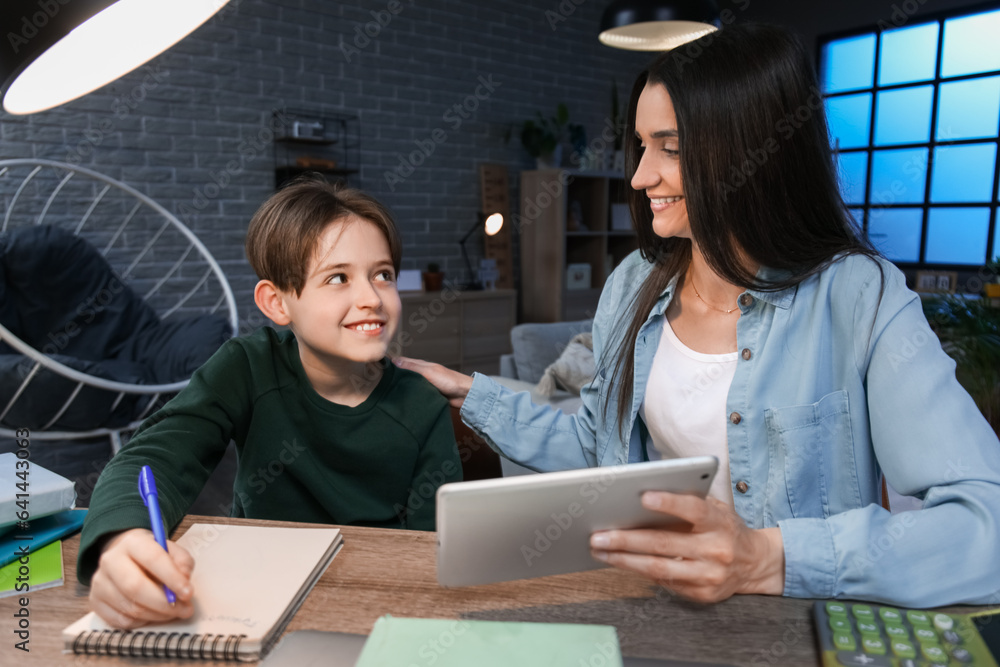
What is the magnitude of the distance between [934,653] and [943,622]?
1.8 inches

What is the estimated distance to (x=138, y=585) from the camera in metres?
0.51

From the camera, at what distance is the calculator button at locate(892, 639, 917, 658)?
464 mm

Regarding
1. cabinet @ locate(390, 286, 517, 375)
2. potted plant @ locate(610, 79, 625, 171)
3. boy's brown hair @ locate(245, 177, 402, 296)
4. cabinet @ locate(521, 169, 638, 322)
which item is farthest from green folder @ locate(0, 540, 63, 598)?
potted plant @ locate(610, 79, 625, 171)

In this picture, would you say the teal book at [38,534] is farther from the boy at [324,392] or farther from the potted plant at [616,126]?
the potted plant at [616,126]

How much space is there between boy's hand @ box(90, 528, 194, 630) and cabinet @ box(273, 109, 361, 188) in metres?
3.35

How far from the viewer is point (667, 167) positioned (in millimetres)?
924

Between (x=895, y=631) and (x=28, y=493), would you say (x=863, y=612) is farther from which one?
(x=28, y=493)

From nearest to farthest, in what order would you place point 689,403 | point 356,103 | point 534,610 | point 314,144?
point 534,610 < point 689,403 < point 314,144 < point 356,103

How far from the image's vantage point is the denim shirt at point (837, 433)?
0.58m

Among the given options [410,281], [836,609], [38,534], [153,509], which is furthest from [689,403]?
[410,281]

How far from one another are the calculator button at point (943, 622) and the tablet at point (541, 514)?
186 millimetres

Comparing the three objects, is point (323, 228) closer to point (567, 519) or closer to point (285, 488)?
point (285, 488)

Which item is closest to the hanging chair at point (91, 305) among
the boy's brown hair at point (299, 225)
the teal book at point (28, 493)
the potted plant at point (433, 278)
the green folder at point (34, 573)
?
the potted plant at point (433, 278)

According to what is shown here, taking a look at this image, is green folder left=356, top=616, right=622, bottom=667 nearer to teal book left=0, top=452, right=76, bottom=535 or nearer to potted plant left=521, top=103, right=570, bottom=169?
teal book left=0, top=452, right=76, bottom=535
